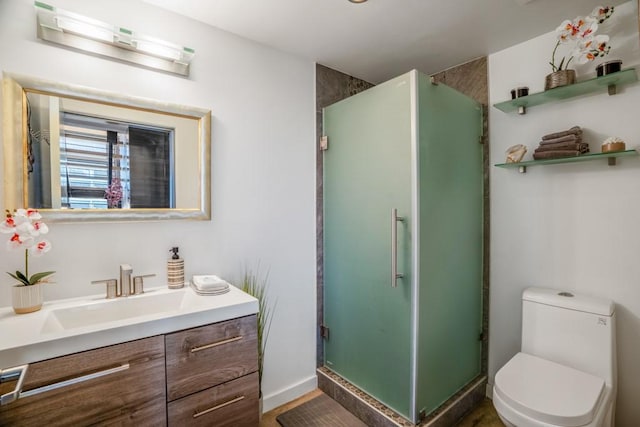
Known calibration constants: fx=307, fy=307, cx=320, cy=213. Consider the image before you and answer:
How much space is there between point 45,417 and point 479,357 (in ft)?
7.94

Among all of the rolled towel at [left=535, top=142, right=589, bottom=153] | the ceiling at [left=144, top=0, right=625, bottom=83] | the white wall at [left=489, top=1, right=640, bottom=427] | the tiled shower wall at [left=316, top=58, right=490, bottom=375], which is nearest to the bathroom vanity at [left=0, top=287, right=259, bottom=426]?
the tiled shower wall at [left=316, top=58, right=490, bottom=375]

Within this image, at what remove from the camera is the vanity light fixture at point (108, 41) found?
1356mm

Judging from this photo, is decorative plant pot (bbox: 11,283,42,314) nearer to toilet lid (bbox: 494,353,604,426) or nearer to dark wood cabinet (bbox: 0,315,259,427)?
dark wood cabinet (bbox: 0,315,259,427)

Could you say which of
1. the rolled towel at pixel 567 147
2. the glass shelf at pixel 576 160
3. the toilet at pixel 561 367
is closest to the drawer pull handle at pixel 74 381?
the toilet at pixel 561 367

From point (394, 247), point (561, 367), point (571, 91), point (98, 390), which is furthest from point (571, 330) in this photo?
point (98, 390)

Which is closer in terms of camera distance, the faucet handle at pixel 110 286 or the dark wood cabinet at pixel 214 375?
the dark wood cabinet at pixel 214 375

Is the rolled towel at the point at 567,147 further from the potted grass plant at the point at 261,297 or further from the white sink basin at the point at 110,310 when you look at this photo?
the white sink basin at the point at 110,310

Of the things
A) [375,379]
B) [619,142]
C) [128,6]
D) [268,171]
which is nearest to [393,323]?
[375,379]

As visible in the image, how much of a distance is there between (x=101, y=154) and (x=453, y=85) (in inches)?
94.4

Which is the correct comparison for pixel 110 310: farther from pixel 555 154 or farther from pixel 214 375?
pixel 555 154

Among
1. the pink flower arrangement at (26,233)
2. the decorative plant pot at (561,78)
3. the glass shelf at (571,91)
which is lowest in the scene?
the pink flower arrangement at (26,233)

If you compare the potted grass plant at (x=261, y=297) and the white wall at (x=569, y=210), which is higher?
the white wall at (x=569, y=210)

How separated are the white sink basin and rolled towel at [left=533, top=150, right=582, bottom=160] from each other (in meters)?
2.17

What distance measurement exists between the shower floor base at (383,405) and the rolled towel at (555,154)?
1.56 metres
